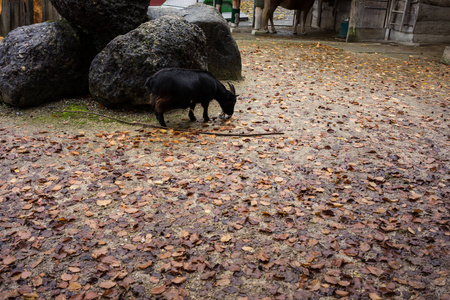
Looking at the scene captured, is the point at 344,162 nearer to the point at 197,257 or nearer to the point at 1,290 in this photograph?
the point at 197,257

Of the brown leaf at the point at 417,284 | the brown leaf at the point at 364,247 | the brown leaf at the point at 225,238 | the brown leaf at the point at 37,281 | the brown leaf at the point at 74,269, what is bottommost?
the brown leaf at the point at 37,281

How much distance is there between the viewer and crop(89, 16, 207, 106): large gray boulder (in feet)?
21.6

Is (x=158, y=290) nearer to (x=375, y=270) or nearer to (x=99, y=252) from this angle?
(x=99, y=252)

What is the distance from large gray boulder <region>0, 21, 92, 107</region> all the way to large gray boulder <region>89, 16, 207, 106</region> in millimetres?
689

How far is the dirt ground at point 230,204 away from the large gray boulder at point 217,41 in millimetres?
1889

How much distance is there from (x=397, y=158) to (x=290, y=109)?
8.36ft

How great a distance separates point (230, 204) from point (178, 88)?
2.60 meters

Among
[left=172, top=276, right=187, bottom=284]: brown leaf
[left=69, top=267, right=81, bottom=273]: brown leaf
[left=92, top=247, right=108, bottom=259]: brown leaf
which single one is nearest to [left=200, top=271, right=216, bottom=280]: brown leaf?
[left=172, top=276, right=187, bottom=284]: brown leaf

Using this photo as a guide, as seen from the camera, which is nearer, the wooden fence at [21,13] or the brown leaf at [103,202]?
the brown leaf at [103,202]

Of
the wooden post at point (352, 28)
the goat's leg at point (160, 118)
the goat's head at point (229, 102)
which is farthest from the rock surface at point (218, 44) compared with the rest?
the wooden post at point (352, 28)

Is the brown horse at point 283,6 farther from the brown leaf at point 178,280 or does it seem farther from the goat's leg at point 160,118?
the brown leaf at point 178,280

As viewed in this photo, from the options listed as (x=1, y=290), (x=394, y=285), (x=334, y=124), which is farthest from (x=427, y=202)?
(x=1, y=290)

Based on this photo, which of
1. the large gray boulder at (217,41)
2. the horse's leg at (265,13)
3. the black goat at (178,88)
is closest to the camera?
the black goat at (178,88)

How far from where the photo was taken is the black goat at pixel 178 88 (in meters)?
5.95
